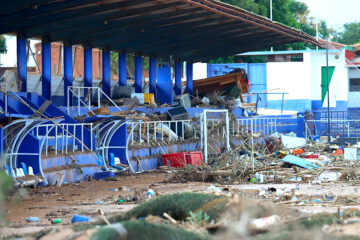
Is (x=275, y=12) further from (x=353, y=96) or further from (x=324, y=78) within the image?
(x=353, y=96)

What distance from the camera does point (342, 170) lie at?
20.0 meters

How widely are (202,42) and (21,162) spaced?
17.3 metres

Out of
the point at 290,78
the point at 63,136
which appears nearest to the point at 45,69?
the point at 63,136

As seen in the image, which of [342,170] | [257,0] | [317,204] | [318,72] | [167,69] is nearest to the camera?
[317,204]

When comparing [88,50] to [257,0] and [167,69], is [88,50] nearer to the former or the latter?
[167,69]

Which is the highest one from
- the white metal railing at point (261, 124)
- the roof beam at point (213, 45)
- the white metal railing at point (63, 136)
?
the roof beam at point (213, 45)

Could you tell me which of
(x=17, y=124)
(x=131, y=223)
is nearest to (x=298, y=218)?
(x=131, y=223)

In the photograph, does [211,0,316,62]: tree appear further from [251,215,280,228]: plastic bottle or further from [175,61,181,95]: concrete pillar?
[251,215,280,228]: plastic bottle

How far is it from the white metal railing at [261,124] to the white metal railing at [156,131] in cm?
387

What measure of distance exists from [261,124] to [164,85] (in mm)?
5368

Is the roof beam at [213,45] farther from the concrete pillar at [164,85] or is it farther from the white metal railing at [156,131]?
the white metal railing at [156,131]

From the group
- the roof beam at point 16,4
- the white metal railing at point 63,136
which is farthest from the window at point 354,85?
the roof beam at point 16,4

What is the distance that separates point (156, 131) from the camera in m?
25.8

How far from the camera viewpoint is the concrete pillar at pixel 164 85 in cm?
3516
